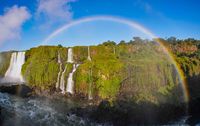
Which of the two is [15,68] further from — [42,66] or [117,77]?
[117,77]

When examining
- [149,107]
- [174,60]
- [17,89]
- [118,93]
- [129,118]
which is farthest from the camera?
[174,60]

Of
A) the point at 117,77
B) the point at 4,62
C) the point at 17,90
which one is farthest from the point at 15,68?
the point at 117,77

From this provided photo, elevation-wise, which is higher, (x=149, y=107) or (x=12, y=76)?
(x=12, y=76)

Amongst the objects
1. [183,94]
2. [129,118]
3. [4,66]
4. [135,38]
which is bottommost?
[129,118]

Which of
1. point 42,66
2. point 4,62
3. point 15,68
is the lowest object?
point 15,68

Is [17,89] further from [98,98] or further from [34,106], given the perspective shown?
[98,98]

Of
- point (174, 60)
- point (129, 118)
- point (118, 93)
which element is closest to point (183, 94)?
point (174, 60)
